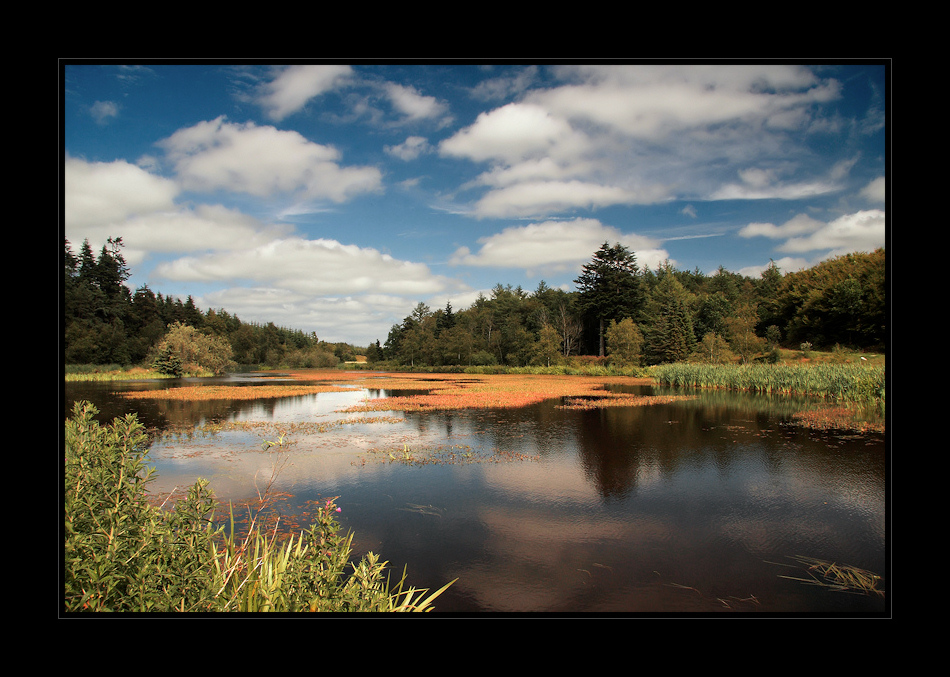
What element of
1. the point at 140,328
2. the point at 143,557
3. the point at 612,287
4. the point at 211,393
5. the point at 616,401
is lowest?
the point at 616,401

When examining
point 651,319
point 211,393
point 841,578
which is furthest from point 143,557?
point 651,319

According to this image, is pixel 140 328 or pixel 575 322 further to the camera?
pixel 575 322

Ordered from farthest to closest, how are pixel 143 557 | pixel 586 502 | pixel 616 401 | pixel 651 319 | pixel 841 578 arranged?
pixel 651 319 < pixel 616 401 < pixel 586 502 < pixel 841 578 < pixel 143 557

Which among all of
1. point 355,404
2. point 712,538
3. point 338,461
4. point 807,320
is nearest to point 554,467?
point 712,538

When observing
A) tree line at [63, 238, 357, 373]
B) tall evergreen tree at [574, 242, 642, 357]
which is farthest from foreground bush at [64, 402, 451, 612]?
tall evergreen tree at [574, 242, 642, 357]

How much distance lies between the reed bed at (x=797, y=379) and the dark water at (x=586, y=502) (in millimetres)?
5481

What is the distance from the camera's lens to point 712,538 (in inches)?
182

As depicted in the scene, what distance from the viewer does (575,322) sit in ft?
146

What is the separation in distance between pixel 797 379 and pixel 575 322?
1077 inches

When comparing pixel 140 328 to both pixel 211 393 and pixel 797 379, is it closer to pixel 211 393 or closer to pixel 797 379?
pixel 211 393

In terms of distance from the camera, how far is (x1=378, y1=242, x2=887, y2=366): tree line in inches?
695
